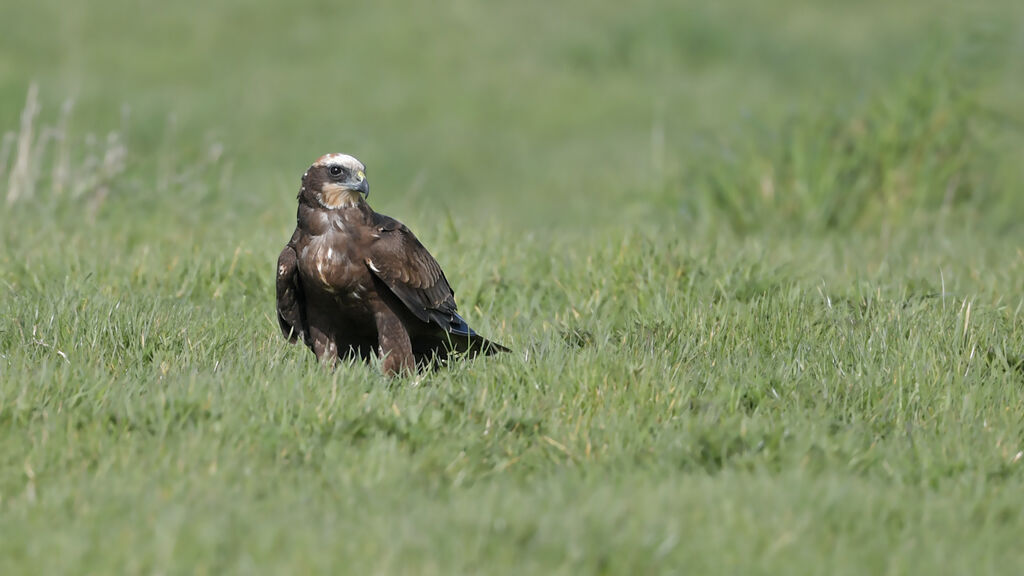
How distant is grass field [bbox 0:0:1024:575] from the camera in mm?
3531

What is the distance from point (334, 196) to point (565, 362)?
1303mm

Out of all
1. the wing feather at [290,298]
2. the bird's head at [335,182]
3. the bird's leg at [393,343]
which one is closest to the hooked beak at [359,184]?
the bird's head at [335,182]

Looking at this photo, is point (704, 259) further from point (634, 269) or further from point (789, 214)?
point (789, 214)

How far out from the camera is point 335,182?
5.35 meters

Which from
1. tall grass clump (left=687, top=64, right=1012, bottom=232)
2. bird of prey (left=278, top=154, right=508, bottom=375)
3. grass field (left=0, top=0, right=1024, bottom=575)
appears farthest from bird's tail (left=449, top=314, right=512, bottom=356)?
tall grass clump (left=687, top=64, right=1012, bottom=232)

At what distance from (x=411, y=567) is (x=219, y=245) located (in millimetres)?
4444

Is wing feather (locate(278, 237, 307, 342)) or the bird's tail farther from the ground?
wing feather (locate(278, 237, 307, 342))

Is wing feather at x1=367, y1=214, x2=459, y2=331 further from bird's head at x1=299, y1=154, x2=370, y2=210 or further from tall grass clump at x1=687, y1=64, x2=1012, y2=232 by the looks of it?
tall grass clump at x1=687, y1=64, x2=1012, y2=232

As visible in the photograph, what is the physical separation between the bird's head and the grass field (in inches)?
28.3

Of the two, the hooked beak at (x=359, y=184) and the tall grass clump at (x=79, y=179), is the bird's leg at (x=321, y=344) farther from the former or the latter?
the tall grass clump at (x=79, y=179)

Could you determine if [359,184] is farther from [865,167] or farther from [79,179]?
[865,167]

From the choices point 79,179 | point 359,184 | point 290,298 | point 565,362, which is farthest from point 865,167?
point 79,179

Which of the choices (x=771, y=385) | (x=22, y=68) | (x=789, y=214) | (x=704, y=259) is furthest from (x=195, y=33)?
(x=771, y=385)

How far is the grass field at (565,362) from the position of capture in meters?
3.53
